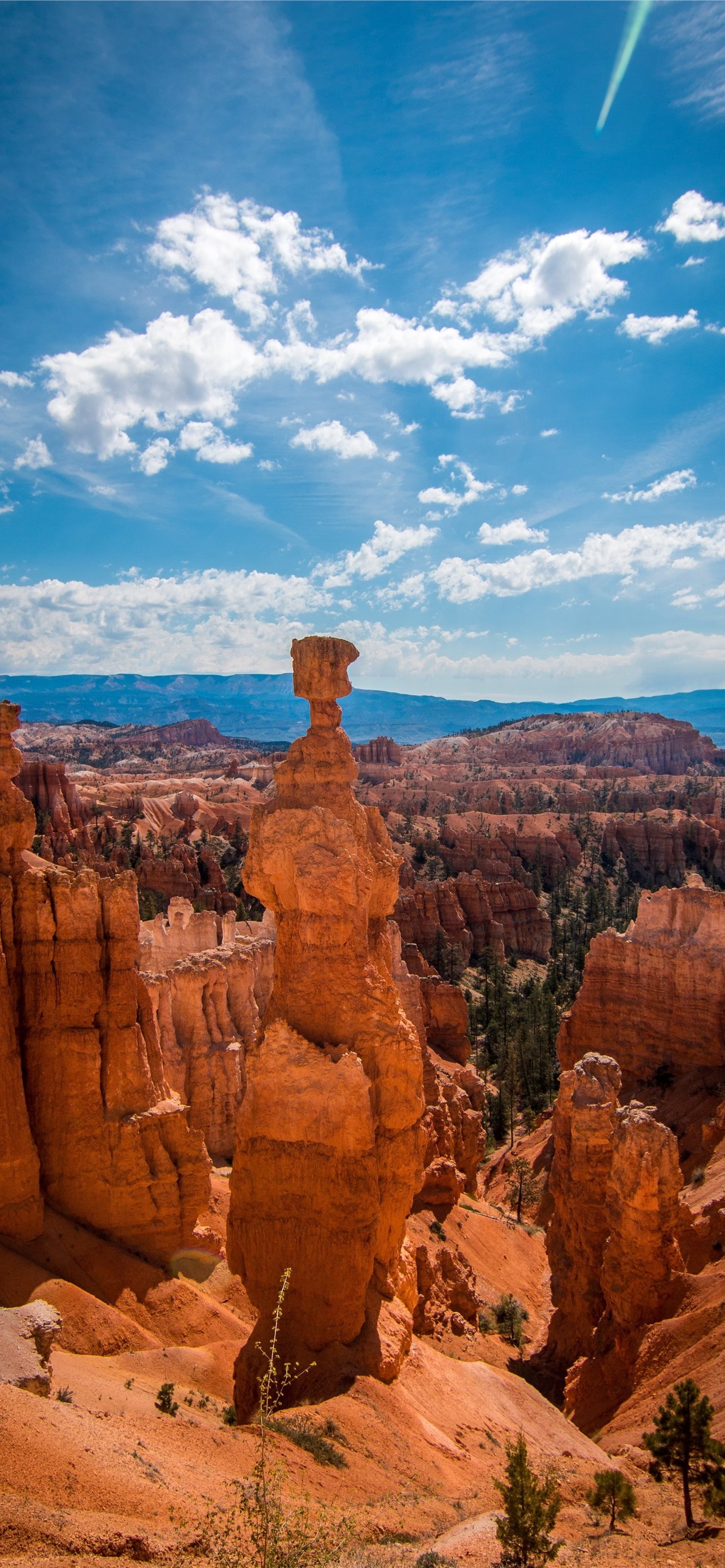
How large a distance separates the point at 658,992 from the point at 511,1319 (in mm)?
14327

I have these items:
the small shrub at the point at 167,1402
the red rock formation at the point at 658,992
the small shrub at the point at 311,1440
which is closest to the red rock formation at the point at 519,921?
the red rock formation at the point at 658,992

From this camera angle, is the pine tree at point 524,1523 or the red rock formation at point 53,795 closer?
the pine tree at point 524,1523

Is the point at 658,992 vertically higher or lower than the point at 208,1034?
lower

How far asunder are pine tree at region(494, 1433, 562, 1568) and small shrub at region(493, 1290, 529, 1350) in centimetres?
895

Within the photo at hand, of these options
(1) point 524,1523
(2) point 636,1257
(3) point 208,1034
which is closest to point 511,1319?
(2) point 636,1257

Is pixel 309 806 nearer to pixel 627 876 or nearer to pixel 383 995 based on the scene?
pixel 383 995

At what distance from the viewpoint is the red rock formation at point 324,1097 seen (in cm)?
946

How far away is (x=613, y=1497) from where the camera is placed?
8.30 metres

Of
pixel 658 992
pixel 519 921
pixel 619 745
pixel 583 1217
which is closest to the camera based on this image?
pixel 583 1217

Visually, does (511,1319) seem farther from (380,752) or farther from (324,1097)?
(380,752)

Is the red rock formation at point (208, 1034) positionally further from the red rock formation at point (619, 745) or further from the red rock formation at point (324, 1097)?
the red rock formation at point (619, 745)

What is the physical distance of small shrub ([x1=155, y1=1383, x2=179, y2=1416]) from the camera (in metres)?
8.14

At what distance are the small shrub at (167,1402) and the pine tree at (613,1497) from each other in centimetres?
423

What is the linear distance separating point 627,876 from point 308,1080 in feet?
242
